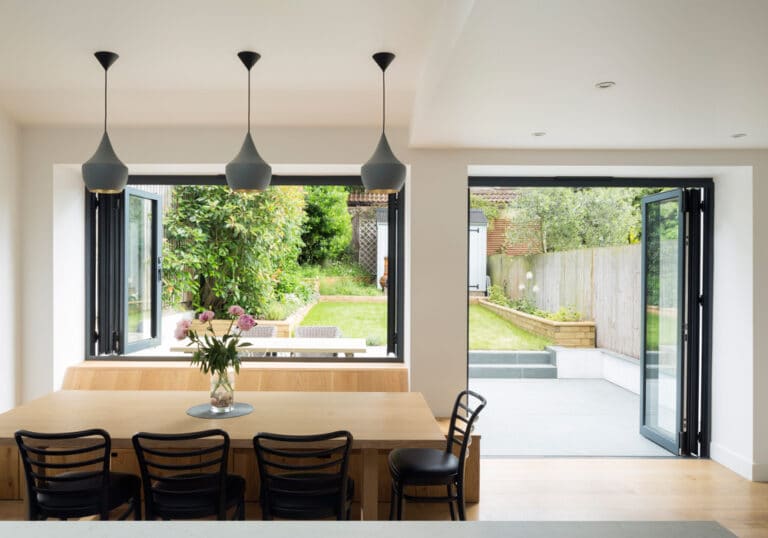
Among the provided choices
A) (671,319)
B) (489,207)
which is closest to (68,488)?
(671,319)

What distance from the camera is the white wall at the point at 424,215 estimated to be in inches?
159

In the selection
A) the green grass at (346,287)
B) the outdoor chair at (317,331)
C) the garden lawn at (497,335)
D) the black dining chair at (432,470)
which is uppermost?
the green grass at (346,287)

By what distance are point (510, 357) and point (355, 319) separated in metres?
3.49

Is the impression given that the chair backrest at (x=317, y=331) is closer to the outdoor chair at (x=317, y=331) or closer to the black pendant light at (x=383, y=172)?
the outdoor chair at (x=317, y=331)

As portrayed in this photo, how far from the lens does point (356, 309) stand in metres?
4.71

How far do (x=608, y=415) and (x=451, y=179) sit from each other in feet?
11.1

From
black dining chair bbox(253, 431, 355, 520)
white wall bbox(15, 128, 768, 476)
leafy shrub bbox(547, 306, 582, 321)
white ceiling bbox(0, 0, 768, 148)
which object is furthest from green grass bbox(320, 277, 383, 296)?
leafy shrub bbox(547, 306, 582, 321)

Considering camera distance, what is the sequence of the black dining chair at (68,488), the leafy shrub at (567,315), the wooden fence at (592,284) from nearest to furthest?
the black dining chair at (68,488)
the wooden fence at (592,284)
the leafy shrub at (567,315)

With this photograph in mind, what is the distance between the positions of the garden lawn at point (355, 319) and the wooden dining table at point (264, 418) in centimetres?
122

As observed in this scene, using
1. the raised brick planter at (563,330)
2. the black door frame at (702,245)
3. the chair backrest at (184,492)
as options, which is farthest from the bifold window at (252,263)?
the raised brick planter at (563,330)

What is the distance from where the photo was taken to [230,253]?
4.84 metres

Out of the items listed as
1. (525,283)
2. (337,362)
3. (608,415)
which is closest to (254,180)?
(337,362)

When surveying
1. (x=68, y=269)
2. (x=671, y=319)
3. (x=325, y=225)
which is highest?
(x=325, y=225)

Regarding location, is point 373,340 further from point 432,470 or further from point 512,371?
point 512,371
